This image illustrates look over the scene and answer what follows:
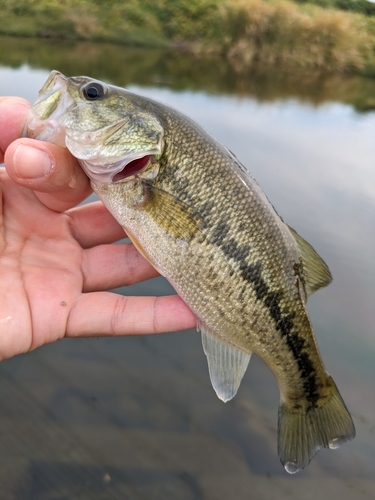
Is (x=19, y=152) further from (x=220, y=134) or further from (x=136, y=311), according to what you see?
(x=220, y=134)

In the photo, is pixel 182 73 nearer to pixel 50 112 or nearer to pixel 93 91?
pixel 93 91

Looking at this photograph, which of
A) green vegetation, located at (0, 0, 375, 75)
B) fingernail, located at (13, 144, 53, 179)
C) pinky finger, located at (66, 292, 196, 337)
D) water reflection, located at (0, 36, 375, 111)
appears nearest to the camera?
fingernail, located at (13, 144, 53, 179)

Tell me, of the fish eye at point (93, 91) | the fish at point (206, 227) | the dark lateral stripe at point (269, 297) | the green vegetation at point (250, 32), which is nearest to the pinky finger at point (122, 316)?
the fish at point (206, 227)

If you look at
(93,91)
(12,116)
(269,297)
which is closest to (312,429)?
(269,297)

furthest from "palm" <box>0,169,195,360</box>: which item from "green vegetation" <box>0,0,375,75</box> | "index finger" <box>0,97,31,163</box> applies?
"green vegetation" <box>0,0,375,75</box>

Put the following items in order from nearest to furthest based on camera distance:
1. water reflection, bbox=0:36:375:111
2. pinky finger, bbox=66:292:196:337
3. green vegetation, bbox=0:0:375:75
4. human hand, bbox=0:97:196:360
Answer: human hand, bbox=0:97:196:360 → pinky finger, bbox=66:292:196:337 → water reflection, bbox=0:36:375:111 → green vegetation, bbox=0:0:375:75

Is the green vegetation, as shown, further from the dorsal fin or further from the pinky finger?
the pinky finger
